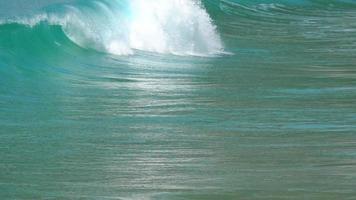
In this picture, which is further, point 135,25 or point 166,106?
point 135,25

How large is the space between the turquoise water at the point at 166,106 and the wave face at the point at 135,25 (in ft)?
0.12

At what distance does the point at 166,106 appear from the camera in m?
14.7

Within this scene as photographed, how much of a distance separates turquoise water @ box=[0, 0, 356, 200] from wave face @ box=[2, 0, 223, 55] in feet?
0.12

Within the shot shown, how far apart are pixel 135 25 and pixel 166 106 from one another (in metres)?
8.25

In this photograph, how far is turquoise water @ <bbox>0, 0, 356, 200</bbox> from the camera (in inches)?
416

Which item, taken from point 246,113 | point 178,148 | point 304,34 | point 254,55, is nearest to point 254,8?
point 304,34

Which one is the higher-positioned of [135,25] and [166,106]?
[135,25]

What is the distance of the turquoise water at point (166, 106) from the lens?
10562 millimetres

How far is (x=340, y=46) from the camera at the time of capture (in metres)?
23.3

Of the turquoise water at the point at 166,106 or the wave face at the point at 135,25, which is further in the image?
the wave face at the point at 135,25

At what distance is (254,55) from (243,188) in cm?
1172

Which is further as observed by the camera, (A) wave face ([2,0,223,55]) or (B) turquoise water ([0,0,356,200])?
A: (A) wave face ([2,0,223,55])

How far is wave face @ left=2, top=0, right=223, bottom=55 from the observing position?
814 inches

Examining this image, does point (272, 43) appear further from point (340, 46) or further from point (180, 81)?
point (180, 81)
